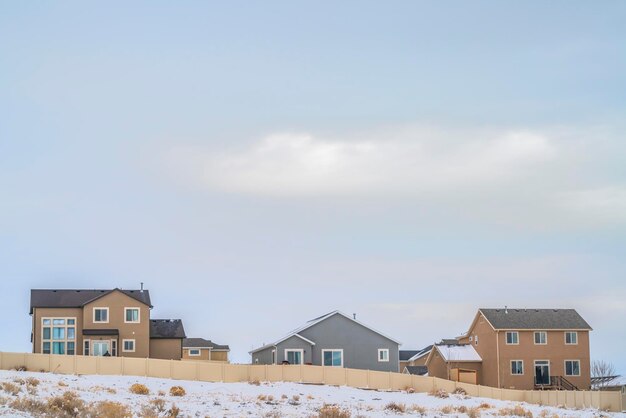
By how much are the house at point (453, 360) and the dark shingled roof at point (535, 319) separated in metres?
4.84

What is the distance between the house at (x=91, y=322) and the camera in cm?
8188

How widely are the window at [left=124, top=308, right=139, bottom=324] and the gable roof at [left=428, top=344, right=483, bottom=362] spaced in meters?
31.4

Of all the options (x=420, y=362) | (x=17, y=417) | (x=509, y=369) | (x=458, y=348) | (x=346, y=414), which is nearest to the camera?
(x=17, y=417)

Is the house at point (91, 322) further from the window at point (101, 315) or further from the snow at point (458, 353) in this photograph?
the snow at point (458, 353)

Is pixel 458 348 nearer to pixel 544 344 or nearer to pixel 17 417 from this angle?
pixel 544 344

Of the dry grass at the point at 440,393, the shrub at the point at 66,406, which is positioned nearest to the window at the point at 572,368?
the dry grass at the point at 440,393

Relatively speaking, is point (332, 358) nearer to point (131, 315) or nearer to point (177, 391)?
point (131, 315)

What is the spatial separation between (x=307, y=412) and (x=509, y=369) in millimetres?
50263

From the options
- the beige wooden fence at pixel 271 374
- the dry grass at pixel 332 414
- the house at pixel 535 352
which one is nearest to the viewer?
the dry grass at pixel 332 414

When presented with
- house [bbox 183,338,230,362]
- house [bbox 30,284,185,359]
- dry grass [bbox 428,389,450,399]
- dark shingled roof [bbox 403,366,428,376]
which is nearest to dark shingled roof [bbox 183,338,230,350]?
house [bbox 183,338,230,362]

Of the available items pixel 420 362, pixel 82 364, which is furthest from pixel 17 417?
pixel 420 362

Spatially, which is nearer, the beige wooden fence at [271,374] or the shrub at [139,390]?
the shrub at [139,390]

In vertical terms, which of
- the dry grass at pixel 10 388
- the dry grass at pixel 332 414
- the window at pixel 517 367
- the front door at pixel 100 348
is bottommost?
the dry grass at pixel 332 414

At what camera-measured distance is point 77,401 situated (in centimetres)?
3847
